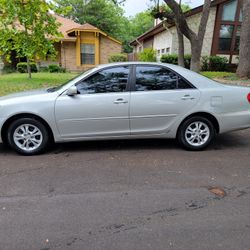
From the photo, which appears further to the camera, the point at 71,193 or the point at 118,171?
the point at 118,171

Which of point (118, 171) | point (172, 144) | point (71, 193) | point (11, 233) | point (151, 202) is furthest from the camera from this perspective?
point (172, 144)

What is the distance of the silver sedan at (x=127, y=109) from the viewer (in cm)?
434

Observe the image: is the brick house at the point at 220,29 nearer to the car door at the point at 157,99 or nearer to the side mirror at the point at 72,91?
the car door at the point at 157,99

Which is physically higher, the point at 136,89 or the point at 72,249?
the point at 136,89

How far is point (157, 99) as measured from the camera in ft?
14.8

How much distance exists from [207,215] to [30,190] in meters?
2.17

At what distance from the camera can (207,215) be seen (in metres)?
2.80

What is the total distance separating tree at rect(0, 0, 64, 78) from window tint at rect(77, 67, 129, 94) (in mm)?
8804

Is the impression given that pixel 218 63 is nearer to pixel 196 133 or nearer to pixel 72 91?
pixel 196 133

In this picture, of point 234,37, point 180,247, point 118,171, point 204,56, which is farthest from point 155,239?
point 234,37

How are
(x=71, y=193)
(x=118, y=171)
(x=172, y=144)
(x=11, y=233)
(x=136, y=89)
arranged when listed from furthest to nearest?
(x=172, y=144), (x=136, y=89), (x=118, y=171), (x=71, y=193), (x=11, y=233)

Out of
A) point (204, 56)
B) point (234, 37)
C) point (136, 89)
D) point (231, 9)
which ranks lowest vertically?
point (136, 89)

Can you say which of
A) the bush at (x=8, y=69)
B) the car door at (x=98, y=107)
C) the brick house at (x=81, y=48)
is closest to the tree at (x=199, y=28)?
the car door at (x=98, y=107)

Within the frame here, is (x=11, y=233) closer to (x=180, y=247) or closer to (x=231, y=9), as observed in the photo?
(x=180, y=247)
